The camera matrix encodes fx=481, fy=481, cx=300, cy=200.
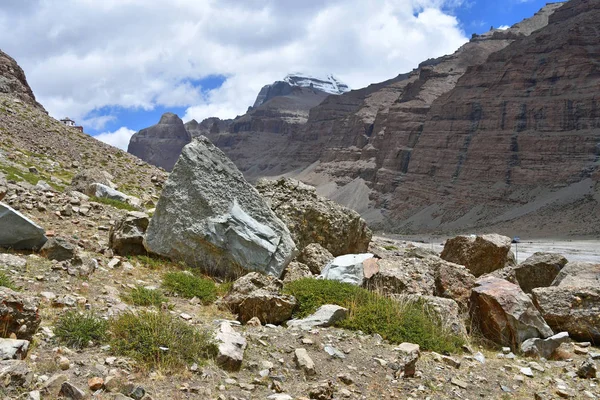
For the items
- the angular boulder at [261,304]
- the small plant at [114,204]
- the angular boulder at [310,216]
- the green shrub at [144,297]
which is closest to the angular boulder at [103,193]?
the small plant at [114,204]

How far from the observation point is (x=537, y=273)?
11312 millimetres

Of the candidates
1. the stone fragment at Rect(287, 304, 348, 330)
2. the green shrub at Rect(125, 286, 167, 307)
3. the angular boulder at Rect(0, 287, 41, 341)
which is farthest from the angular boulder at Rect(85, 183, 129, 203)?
the angular boulder at Rect(0, 287, 41, 341)

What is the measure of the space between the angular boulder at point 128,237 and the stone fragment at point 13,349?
16.3 ft

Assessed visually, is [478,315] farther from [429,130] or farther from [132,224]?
[429,130]

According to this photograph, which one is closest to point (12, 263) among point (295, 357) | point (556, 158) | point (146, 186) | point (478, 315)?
point (295, 357)

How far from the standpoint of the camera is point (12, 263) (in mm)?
7254

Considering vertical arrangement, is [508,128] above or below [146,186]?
above

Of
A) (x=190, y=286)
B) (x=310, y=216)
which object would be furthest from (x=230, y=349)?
(x=310, y=216)

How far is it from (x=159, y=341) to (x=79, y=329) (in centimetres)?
93

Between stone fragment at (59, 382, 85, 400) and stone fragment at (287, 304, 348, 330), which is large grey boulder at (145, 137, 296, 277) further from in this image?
stone fragment at (59, 382, 85, 400)

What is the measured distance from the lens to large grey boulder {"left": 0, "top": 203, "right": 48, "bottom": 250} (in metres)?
8.19

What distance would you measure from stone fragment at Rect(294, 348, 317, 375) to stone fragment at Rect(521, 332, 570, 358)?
3712 millimetres

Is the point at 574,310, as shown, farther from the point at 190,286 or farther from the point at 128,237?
the point at 128,237

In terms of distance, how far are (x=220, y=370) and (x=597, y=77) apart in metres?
159
